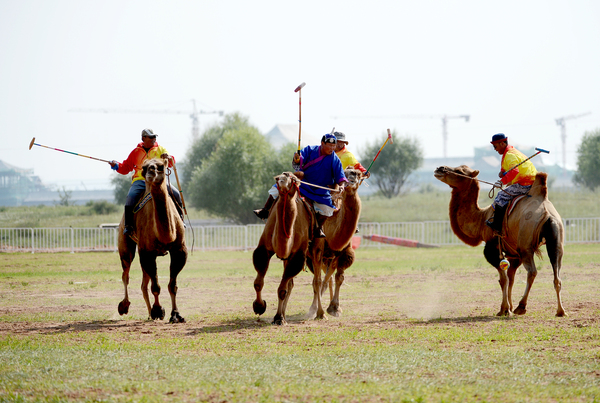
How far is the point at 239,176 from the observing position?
2046 inches

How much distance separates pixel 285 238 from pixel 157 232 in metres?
1.98

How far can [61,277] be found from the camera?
726 inches

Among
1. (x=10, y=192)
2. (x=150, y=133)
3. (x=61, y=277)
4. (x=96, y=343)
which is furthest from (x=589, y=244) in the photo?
(x=10, y=192)

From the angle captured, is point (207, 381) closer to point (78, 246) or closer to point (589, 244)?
point (78, 246)

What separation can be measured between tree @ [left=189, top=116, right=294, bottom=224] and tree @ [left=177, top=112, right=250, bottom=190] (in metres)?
14.5

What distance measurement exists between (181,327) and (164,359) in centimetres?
265

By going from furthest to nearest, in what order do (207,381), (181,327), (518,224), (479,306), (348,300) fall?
(348,300), (479,306), (518,224), (181,327), (207,381)

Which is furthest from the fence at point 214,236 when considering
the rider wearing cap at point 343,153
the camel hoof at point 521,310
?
the camel hoof at point 521,310

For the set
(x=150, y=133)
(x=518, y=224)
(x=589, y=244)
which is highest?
(x=150, y=133)

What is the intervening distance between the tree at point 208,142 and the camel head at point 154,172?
58.7 meters

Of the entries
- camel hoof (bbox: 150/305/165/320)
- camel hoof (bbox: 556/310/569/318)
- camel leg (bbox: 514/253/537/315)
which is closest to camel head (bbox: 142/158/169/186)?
camel hoof (bbox: 150/305/165/320)

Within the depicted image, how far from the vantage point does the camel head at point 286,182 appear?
9039mm

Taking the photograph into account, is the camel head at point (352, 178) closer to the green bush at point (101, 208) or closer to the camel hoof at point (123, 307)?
the camel hoof at point (123, 307)

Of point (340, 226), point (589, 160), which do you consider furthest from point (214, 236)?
point (589, 160)
